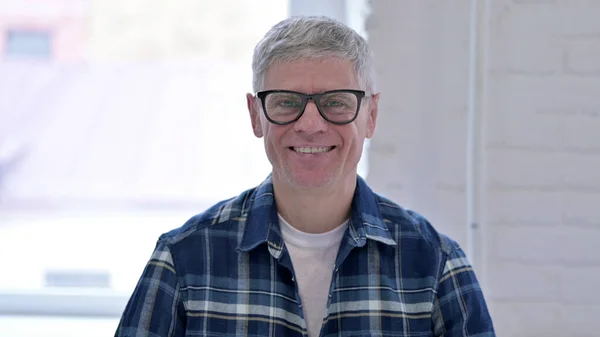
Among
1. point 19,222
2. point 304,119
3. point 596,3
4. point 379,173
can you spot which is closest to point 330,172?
point 304,119

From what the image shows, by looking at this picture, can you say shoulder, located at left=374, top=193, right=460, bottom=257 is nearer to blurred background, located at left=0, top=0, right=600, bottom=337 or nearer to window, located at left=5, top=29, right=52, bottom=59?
blurred background, located at left=0, top=0, right=600, bottom=337

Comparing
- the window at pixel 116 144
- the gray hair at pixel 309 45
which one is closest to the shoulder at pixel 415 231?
the gray hair at pixel 309 45

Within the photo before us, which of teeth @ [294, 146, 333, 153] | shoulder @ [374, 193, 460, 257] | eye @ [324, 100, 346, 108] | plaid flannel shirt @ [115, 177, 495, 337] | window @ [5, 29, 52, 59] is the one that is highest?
window @ [5, 29, 52, 59]

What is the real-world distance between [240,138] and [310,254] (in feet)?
2.63

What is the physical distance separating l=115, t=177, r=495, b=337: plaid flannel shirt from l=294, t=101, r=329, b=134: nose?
0.20 metres

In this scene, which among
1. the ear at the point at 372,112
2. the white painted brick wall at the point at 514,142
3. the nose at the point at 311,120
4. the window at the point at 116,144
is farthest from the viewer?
the window at the point at 116,144

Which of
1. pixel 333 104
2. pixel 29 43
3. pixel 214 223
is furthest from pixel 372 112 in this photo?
pixel 29 43

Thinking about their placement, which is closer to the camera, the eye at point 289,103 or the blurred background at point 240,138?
the eye at point 289,103

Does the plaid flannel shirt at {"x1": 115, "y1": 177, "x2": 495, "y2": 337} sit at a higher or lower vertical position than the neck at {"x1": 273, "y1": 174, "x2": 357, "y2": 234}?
lower

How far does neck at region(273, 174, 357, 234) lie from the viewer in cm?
125

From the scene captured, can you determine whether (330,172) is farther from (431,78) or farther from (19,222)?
(19,222)

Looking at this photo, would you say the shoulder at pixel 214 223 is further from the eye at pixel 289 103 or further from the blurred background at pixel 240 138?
the blurred background at pixel 240 138

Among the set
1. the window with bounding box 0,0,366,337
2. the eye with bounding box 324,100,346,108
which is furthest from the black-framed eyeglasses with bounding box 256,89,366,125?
the window with bounding box 0,0,366,337

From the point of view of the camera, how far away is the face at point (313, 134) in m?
1.16
